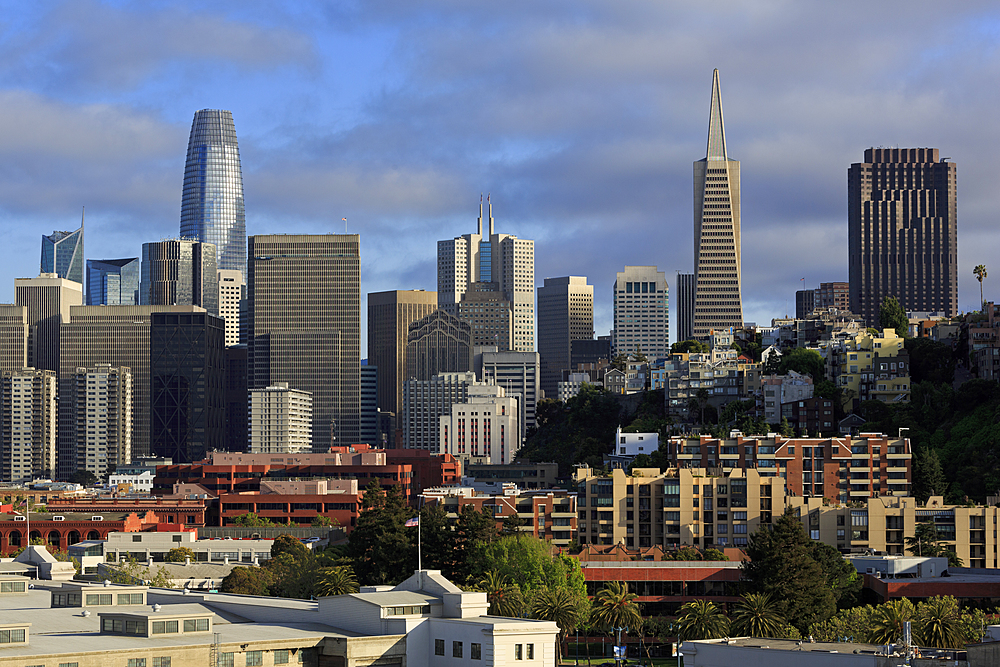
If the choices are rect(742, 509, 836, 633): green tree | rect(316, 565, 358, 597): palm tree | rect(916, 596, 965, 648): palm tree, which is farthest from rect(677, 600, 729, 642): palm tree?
rect(316, 565, 358, 597): palm tree

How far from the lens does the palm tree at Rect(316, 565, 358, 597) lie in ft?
417

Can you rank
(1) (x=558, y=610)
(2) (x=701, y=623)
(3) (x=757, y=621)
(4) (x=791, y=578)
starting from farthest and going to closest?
(4) (x=791, y=578), (1) (x=558, y=610), (2) (x=701, y=623), (3) (x=757, y=621)

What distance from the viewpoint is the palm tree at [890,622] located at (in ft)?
333

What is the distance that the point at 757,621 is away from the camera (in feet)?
376

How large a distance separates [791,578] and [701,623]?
422 inches

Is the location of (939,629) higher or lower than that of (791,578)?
lower

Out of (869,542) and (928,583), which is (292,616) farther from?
(869,542)

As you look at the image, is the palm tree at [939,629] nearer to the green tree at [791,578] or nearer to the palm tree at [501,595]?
the green tree at [791,578]

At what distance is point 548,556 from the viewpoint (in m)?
148

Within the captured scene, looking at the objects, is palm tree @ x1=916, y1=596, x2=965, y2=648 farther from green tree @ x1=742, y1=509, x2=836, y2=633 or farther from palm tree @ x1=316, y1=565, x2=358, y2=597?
palm tree @ x1=316, y1=565, x2=358, y2=597

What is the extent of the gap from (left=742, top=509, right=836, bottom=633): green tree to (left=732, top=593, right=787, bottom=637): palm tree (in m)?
5.74

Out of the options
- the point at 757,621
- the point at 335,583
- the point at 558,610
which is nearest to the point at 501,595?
the point at 558,610

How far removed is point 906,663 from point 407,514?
249 ft

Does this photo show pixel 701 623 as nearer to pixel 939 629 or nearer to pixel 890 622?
pixel 890 622
